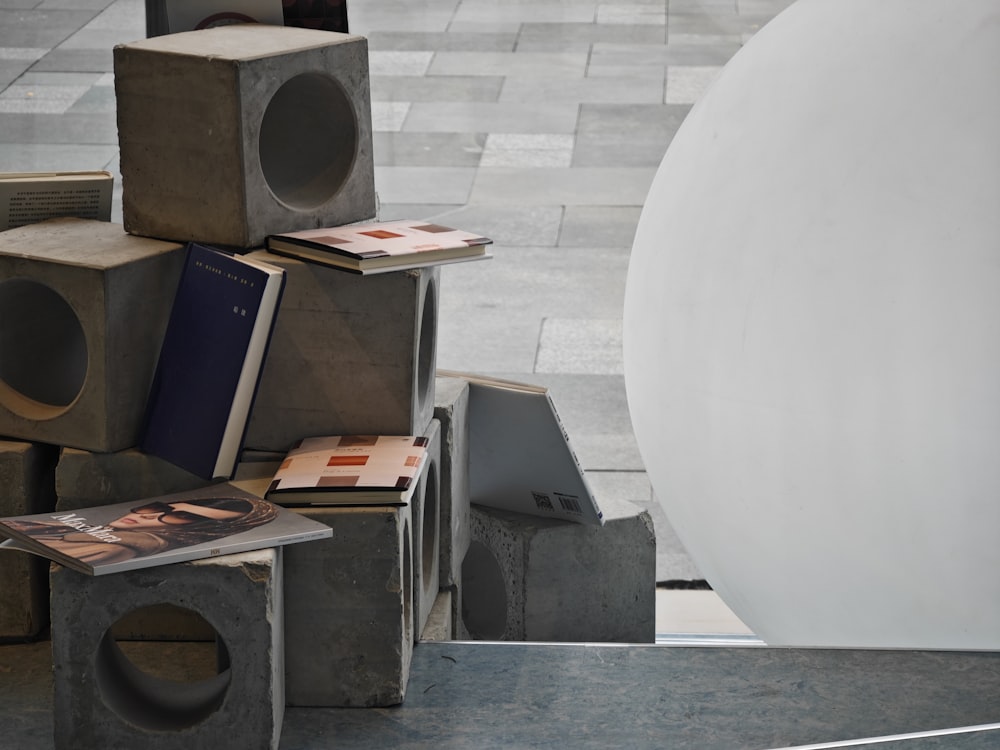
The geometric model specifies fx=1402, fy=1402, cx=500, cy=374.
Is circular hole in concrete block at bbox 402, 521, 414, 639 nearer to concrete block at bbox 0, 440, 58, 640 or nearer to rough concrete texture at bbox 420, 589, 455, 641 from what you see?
rough concrete texture at bbox 420, 589, 455, 641

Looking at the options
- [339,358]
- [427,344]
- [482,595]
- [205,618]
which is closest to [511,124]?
[482,595]

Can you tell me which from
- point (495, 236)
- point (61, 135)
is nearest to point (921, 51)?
point (495, 236)

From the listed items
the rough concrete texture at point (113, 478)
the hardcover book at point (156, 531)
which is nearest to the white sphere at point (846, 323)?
the hardcover book at point (156, 531)

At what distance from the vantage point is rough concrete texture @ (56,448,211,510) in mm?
2027

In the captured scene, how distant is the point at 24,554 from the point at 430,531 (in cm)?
66

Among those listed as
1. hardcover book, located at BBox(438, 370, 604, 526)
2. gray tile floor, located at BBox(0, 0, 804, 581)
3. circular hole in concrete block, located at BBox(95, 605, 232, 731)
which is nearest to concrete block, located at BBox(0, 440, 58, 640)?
circular hole in concrete block, located at BBox(95, 605, 232, 731)

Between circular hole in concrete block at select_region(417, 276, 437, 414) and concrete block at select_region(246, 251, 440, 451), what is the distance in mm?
102

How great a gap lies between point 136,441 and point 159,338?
0.16 metres

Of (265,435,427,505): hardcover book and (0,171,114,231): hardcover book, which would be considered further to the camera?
(0,171,114,231): hardcover book

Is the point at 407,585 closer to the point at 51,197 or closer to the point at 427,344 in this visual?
the point at 427,344

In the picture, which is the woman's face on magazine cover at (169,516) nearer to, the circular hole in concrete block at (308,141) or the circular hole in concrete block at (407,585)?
the circular hole in concrete block at (407,585)

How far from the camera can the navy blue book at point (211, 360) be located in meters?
1.95

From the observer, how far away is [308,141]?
2359 mm

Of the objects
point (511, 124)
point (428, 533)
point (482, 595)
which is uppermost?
point (511, 124)
